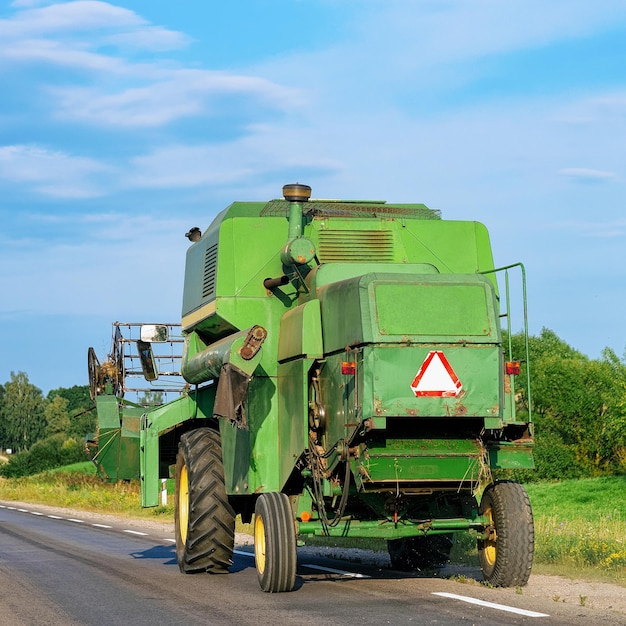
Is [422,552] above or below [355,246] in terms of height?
below

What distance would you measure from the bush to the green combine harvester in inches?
3199

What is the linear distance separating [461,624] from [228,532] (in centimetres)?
499

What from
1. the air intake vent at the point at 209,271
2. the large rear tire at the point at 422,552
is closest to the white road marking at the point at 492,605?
the large rear tire at the point at 422,552

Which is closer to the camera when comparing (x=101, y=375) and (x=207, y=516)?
(x=207, y=516)

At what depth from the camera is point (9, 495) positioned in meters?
→ 55.9

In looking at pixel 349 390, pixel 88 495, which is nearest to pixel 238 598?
pixel 349 390

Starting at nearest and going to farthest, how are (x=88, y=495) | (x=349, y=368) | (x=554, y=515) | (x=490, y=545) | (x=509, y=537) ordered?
1. (x=349, y=368)
2. (x=509, y=537)
3. (x=490, y=545)
4. (x=554, y=515)
5. (x=88, y=495)

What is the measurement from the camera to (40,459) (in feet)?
308

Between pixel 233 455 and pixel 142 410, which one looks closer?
pixel 233 455

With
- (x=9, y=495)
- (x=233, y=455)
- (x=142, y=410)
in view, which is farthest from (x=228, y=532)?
(x=9, y=495)

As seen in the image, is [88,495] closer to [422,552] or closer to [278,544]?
[422,552]

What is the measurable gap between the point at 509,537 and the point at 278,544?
2136mm

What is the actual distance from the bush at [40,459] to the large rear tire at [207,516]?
80.9 m

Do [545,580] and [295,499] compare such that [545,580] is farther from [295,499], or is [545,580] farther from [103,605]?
[103,605]
